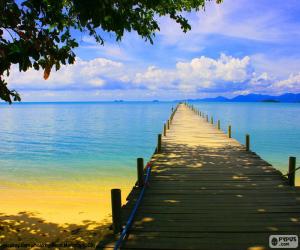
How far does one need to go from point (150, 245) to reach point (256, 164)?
7.42 m

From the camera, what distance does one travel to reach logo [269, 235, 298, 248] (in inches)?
206

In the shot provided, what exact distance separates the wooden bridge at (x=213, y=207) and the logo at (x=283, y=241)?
0.11 meters

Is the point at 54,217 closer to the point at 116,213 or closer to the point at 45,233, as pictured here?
the point at 45,233

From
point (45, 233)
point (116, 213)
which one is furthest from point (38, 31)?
point (45, 233)

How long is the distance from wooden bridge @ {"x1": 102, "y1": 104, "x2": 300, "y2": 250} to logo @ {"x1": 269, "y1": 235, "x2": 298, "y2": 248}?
4.3 inches

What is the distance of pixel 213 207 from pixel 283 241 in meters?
1.91

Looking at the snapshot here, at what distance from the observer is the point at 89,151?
3128 centimetres

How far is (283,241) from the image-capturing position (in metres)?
5.33

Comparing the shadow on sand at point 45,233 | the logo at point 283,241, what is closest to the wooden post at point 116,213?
the logo at point 283,241

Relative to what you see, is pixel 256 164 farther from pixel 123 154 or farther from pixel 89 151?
pixel 89 151

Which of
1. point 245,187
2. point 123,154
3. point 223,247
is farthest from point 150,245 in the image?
point 123,154

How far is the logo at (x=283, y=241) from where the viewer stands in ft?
17.2

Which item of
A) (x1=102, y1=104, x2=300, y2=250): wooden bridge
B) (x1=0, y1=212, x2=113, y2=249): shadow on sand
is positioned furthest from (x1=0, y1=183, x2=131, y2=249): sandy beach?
(x1=102, y1=104, x2=300, y2=250): wooden bridge

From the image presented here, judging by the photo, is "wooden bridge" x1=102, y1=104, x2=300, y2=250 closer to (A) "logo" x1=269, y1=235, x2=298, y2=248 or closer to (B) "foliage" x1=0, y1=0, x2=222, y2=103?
(A) "logo" x1=269, y1=235, x2=298, y2=248
